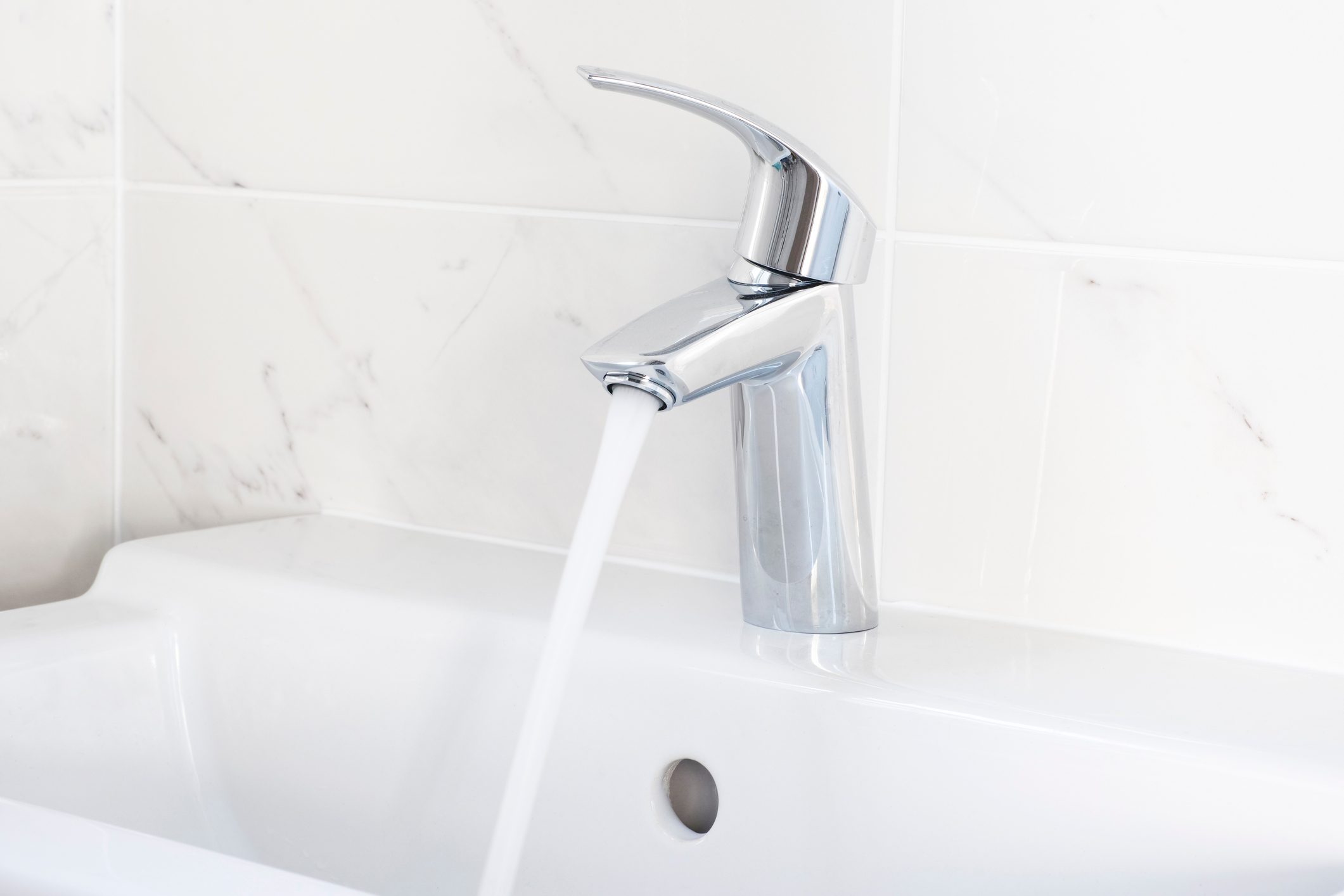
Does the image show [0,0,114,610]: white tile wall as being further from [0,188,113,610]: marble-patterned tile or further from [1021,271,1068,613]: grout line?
[1021,271,1068,613]: grout line

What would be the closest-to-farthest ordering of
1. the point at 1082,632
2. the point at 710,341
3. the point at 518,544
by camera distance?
the point at 710,341
the point at 1082,632
the point at 518,544

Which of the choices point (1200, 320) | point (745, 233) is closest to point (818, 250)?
point (745, 233)

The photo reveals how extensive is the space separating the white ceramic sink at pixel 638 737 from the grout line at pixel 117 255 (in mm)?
125

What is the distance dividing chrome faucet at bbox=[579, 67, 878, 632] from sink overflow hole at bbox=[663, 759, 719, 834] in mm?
71

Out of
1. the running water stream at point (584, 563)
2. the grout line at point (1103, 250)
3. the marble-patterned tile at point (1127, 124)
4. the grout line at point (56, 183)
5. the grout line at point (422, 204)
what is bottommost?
the running water stream at point (584, 563)

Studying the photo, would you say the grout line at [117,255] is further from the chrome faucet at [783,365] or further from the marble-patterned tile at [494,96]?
the chrome faucet at [783,365]

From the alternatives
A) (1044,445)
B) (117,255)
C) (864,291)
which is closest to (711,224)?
(864,291)

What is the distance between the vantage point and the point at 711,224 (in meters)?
0.56

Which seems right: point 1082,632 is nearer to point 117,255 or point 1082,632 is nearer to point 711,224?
point 711,224

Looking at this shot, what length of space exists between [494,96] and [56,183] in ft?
0.88

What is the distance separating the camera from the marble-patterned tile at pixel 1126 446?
1.59 feet

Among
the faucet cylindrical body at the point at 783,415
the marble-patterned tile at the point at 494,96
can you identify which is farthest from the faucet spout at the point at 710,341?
the marble-patterned tile at the point at 494,96

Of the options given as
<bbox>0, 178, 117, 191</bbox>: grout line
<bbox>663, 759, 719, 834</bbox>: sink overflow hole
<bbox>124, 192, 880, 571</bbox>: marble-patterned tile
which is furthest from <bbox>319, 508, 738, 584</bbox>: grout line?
<bbox>0, 178, 117, 191</bbox>: grout line

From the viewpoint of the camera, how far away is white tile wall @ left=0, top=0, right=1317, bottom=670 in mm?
485
